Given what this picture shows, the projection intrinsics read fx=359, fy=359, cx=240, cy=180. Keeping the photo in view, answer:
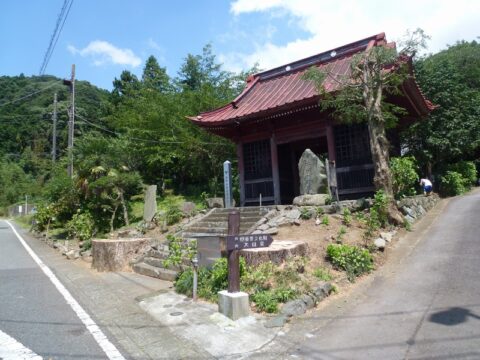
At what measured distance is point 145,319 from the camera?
573cm

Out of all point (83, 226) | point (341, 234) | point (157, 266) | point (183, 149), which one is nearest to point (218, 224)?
point (157, 266)

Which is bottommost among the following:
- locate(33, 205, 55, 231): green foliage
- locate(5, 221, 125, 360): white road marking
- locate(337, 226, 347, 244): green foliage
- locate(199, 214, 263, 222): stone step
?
locate(5, 221, 125, 360): white road marking

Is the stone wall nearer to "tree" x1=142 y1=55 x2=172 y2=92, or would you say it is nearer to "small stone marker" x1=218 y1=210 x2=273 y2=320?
"small stone marker" x1=218 y1=210 x2=273 y2=320

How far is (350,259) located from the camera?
7.23 meters

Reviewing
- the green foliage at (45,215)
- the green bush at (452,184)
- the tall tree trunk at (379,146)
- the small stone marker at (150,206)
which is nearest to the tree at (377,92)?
the tall tree trunk at (379,146)

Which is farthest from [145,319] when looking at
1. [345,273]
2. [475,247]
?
[475,247]

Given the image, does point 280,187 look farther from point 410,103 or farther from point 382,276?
point 382,276

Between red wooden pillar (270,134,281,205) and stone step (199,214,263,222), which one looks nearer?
stone step (199,214,263,222)

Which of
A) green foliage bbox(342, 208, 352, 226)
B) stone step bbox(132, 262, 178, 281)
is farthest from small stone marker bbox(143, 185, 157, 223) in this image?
green foliage bbox(342, 208, 352, 226)

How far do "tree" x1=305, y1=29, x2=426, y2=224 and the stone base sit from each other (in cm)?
585

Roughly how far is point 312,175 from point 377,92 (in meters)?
3.17

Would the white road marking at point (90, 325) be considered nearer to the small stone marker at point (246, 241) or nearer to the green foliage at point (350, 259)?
the small stone marker at point (246, 241)

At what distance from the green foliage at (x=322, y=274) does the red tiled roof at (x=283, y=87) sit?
6.66m

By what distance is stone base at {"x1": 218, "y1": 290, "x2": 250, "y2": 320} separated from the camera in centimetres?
538
